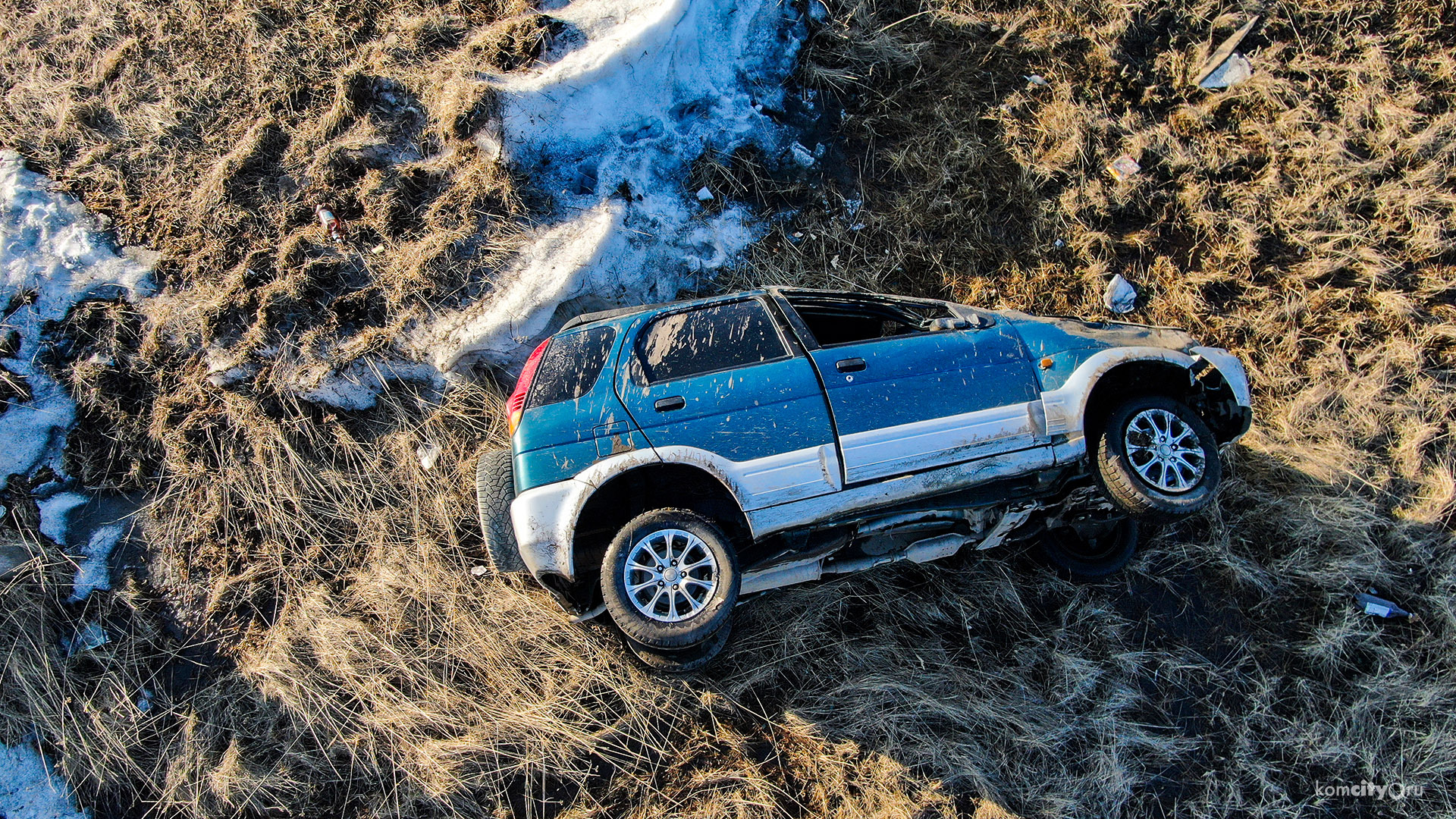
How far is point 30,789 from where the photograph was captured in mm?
4387

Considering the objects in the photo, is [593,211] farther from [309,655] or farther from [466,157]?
[309,655]

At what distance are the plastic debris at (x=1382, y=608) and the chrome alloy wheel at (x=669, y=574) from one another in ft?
15.1

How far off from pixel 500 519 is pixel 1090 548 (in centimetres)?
391

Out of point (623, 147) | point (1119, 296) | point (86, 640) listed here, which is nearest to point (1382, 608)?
point (1119, 296)

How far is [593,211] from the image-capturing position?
5.36 metres

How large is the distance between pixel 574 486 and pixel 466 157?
3.11m

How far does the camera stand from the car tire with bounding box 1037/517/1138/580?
16.3 feet

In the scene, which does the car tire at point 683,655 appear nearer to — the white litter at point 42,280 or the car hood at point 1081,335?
the car hood at point 1081,335

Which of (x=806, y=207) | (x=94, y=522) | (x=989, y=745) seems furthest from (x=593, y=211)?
(x=989, y=745)

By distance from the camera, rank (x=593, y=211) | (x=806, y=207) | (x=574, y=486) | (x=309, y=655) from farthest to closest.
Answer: (x=806, y=207) < (x=593, y=211) < (x=309, y=655) < (x=574, y=486)

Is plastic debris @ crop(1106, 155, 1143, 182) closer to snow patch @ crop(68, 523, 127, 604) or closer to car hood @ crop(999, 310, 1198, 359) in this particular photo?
car hood @ crop(999, 310, 1198, 359)

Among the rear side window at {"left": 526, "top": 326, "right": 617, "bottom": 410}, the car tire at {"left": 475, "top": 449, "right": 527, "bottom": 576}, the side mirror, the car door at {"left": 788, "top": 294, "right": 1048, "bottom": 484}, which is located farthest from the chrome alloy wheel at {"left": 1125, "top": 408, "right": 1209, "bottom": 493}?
the car tire at {"left": 475, "top": 449, "right": 527, "bottom": 576}

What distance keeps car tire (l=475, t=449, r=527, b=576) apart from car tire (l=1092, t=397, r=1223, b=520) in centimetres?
327

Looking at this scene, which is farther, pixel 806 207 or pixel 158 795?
pixel 806 207
